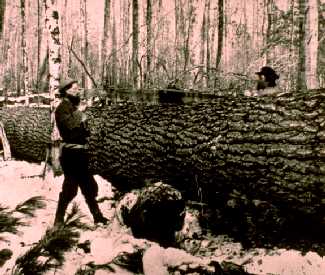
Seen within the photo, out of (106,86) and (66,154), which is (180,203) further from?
(106,86)

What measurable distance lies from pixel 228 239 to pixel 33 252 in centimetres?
262

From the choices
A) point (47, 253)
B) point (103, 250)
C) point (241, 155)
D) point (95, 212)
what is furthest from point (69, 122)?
point (47, 253)

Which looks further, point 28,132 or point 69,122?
point 28,132

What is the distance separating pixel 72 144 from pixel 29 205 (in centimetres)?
168

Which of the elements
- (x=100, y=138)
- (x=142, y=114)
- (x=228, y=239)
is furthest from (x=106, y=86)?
(x=228, y=239)

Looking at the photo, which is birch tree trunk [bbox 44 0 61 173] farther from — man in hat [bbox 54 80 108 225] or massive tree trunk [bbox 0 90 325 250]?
man in hat [bbox 54 80 108 225]

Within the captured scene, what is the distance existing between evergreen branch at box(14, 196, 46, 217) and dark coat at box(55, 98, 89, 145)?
1.57 metres

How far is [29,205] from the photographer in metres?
3.26

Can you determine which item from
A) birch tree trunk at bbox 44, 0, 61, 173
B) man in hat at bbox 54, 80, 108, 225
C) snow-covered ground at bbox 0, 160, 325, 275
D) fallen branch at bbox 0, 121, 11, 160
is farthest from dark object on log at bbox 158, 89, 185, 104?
fallen branch at bbox 0, 121, 11, 160

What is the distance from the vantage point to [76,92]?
4.95 metres

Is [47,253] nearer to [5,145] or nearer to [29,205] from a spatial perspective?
[29,205]

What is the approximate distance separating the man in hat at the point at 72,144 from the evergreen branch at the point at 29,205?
1.49m

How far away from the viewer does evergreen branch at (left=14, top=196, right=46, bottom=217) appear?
306cm

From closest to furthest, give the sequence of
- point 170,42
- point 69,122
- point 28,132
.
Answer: point 69,122, point 28,132, point 170,42
